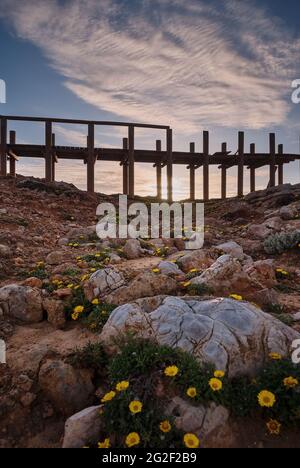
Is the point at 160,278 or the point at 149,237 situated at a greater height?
the point at 149,237

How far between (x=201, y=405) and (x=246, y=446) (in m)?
0.42

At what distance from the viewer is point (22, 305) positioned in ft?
14.7

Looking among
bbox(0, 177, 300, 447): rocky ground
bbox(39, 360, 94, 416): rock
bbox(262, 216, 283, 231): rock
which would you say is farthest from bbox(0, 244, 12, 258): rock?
bbox(262, 216, 283, 231): rock

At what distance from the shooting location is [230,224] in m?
13.2

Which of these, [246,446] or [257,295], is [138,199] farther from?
[246,446]

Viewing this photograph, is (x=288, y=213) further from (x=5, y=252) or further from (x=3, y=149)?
(x=3, y=149)

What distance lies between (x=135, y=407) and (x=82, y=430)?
18.8 inches

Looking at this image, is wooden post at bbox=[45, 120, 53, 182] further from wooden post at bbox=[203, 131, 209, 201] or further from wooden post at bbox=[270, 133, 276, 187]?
wooden post at bbox=[270, 133, 276, 187]

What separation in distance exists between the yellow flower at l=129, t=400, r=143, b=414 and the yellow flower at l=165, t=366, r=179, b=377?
13.4 inches

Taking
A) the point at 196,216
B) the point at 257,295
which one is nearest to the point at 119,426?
the point at 257,295

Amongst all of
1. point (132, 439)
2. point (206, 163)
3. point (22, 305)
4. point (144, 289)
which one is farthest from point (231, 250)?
point (206, 163)

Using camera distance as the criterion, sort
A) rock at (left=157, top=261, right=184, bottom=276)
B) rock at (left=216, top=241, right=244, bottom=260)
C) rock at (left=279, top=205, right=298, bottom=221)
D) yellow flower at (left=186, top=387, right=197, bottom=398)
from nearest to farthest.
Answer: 1. yellow flower at (left=186, top=387, right=197, bottom=398)
2. rock at (left=157, top=261, right=184, bottom=276)
3. rock at (left=216, top=241, right=244, bottom=260)
4. rock at (left=279, top=205, right=298, bottom=221)

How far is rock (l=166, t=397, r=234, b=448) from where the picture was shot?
2.38 meters

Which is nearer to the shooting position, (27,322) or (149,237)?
(27,322)
